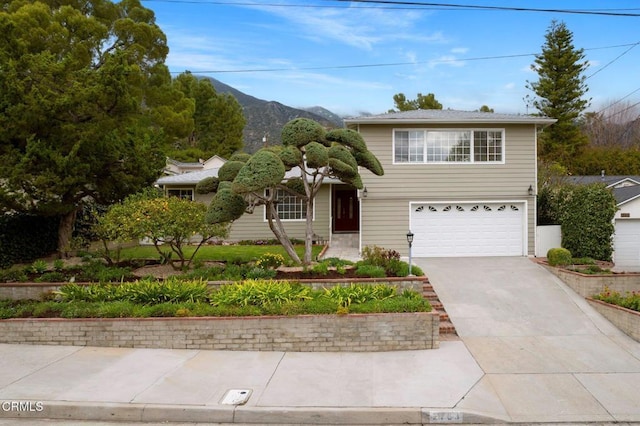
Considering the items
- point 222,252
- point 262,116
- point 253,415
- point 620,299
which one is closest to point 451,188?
point 620,299

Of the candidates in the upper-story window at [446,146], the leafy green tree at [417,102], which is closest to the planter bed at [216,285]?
the upper-story window at [446,146]

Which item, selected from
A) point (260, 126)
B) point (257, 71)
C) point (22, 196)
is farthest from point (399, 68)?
point (260, 126)

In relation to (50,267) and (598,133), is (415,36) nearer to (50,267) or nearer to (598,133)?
(50,267)

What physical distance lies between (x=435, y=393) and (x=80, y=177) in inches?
398

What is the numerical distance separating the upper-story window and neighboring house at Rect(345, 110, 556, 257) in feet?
0.11

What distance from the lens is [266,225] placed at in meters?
17.2

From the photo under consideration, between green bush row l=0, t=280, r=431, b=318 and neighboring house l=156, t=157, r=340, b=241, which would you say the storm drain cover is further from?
neighboring house l=156, t=157, r=340, b=241

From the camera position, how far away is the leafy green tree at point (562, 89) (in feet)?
103

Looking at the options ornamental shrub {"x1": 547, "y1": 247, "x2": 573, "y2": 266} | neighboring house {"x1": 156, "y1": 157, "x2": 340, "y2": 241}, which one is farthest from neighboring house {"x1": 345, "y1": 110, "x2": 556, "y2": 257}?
neighboring house {"x1": 156, "y1": 157, "x2": 340, "y2": 241}

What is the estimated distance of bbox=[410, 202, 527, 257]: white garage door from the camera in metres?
13.9

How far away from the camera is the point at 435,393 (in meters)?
5.50

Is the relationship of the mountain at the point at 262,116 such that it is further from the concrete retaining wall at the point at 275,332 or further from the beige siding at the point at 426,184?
the concrete retaining wall at the point at 275,332

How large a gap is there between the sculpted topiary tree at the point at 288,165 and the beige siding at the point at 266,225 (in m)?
5.87

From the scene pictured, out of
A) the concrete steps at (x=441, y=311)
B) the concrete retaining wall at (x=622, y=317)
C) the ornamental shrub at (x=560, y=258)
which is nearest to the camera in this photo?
the concrete retaining wall at (x=622, y=317)
